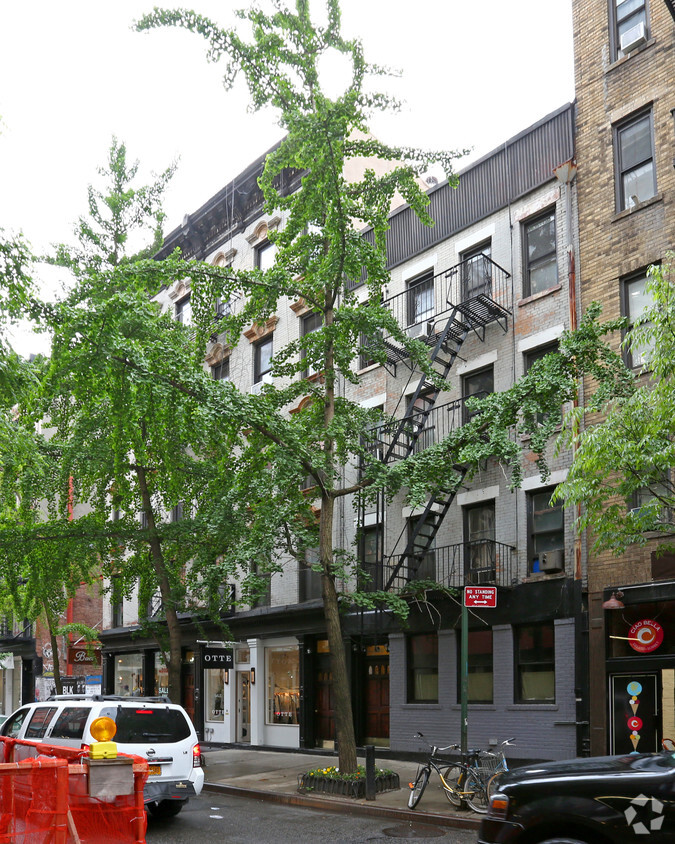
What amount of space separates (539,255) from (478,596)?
349 inches

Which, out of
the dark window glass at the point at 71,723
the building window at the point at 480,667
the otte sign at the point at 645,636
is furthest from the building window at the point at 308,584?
the dark window glass at the point at 71,723

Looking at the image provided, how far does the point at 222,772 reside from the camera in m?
19.7

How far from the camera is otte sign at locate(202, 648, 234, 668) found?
2027 cm

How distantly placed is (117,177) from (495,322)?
9.60 metres

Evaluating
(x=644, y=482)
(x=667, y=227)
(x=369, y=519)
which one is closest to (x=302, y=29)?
(x=667, y=227)

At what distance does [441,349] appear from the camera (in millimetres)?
20688

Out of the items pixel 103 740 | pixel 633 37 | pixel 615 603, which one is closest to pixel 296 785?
pixel 615 603

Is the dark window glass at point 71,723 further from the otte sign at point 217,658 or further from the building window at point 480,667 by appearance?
the building window at point 480,667

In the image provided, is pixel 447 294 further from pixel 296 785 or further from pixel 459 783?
pixel 459 783

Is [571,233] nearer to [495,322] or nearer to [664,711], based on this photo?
→ [495,322]

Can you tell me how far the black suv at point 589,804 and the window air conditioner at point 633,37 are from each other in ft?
51.7

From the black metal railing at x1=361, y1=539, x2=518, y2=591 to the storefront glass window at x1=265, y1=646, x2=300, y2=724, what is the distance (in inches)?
202

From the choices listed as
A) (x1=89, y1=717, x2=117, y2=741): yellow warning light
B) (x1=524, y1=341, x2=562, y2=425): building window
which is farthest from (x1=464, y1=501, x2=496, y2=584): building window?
(x1=89, y1=717, x2=117, y2=741): yellow warning light

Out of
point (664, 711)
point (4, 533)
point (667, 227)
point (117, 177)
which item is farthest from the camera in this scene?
point (117, 177)
